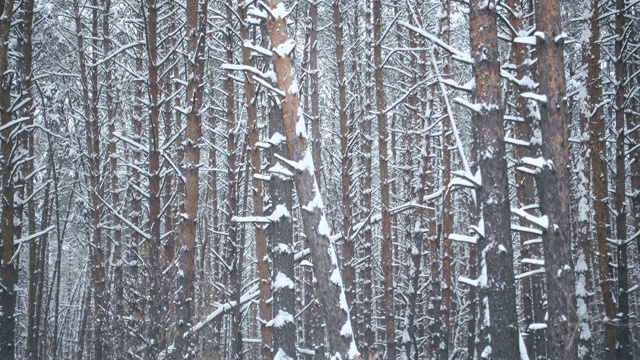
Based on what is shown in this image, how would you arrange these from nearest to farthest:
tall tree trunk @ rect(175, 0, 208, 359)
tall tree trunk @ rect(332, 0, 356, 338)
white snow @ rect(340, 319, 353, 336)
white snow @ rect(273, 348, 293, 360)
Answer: white snow @ rect(340, 319, 353, 336), white snow @ rect(273, 348, 293, 360), tall tree trunk @ rect(175, 0, 208, 359), tall tree trunk @ rect(332, 0, 356, 338)

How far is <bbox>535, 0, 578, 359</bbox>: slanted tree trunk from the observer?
6551 millimetres

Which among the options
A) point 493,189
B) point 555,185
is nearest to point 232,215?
point 493,189

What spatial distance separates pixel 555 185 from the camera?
21.8 ft

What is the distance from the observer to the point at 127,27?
62.7 ft

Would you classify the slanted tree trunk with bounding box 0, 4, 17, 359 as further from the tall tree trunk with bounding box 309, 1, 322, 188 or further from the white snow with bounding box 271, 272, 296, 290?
the tall tree trunk with bounding box 309, 1, 322, 188

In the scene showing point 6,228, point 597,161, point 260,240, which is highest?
point 597,161

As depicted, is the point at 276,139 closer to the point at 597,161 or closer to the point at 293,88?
the point at 293,88

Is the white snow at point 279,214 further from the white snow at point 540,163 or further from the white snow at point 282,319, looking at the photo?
the white snow at point 540,163

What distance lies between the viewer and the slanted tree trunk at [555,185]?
655 centimetres

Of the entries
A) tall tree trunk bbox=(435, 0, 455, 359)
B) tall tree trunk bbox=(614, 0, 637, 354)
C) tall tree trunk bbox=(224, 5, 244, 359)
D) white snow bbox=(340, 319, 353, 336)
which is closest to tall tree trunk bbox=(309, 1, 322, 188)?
tall tree trunk bbox=(224, 5, 244, 359)

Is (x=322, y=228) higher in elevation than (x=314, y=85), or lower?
lower

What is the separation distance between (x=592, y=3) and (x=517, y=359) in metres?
9.09

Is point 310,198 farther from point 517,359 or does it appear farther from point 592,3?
point 592,3

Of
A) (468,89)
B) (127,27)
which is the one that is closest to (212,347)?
(468,89)
